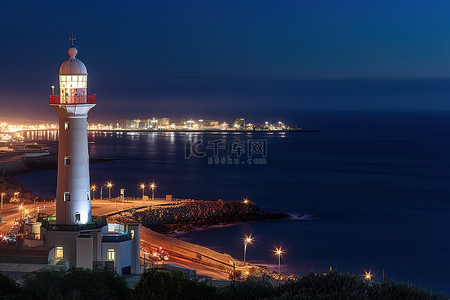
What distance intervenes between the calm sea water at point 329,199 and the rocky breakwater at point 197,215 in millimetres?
1097

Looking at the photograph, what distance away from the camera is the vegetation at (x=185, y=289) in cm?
1062

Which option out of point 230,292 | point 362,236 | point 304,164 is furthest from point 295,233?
point 304,164

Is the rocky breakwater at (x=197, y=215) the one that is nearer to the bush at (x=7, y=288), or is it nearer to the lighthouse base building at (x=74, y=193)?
the lighthouse base building at (x=74, y=193)

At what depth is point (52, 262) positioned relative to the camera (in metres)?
16.5

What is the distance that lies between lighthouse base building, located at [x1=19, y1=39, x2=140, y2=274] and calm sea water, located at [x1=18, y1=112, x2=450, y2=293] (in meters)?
13.4

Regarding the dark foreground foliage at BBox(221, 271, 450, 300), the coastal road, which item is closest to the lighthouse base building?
the coastal road

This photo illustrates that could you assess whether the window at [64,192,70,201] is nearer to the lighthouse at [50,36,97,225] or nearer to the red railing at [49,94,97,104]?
the lighthouse at [50,36,97,225]

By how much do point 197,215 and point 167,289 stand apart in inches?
1101

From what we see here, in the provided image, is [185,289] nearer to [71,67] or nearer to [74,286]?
[74,286]

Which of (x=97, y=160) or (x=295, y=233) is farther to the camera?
(x=97, y=160)

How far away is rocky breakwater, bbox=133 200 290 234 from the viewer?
115 feet

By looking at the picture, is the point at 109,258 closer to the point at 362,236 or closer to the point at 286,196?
the point at 362,236

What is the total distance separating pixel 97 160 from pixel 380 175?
36953 millimetres

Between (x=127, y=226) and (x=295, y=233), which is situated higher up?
(x=127, y=226)
